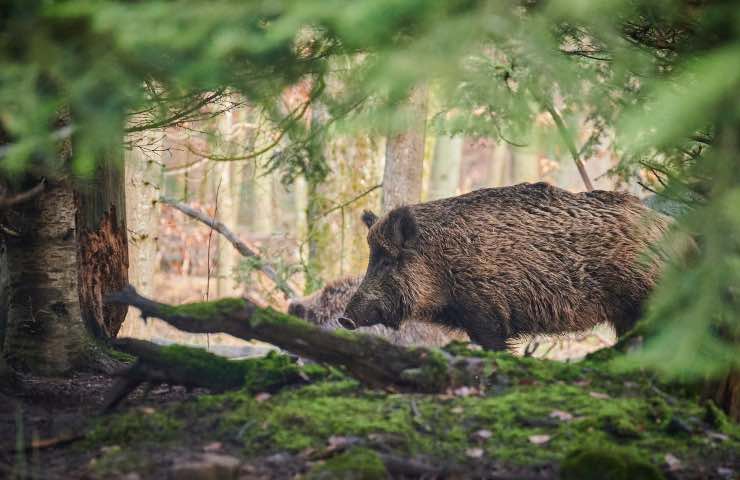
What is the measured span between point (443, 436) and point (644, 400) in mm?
1305

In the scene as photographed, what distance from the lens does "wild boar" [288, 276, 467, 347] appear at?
9555 millimetres

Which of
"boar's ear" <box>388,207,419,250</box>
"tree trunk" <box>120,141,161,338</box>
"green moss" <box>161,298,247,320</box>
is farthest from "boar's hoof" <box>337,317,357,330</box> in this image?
"tree trunk" <box>120,141,161,338</box>

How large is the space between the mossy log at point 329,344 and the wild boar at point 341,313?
4323 mm

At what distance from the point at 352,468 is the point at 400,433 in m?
0.61

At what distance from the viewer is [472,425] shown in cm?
470

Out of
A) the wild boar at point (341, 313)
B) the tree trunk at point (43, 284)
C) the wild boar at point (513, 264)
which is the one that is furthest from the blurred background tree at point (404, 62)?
the wild boar at point (341, 313)

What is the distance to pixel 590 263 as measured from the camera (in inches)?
309

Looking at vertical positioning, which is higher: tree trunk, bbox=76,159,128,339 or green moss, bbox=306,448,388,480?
tree trunk, bbox=76,159,128,339

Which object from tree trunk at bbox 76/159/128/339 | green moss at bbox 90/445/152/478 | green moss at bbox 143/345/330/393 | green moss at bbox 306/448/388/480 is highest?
tree trunk at bbox 76/159/128/339

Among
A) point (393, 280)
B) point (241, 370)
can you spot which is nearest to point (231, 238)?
point (393, 280)

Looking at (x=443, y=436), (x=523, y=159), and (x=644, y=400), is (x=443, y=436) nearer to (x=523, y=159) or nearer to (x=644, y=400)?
(x=644, y=400)

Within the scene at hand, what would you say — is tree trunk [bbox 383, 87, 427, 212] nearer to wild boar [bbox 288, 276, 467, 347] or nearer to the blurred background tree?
wild boar [bbox 288, 276, 467, 347]

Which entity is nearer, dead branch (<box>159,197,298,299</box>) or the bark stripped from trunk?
the bark stripped from trunk

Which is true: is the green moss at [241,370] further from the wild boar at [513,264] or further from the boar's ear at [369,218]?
the boar's ear at [369,218]
